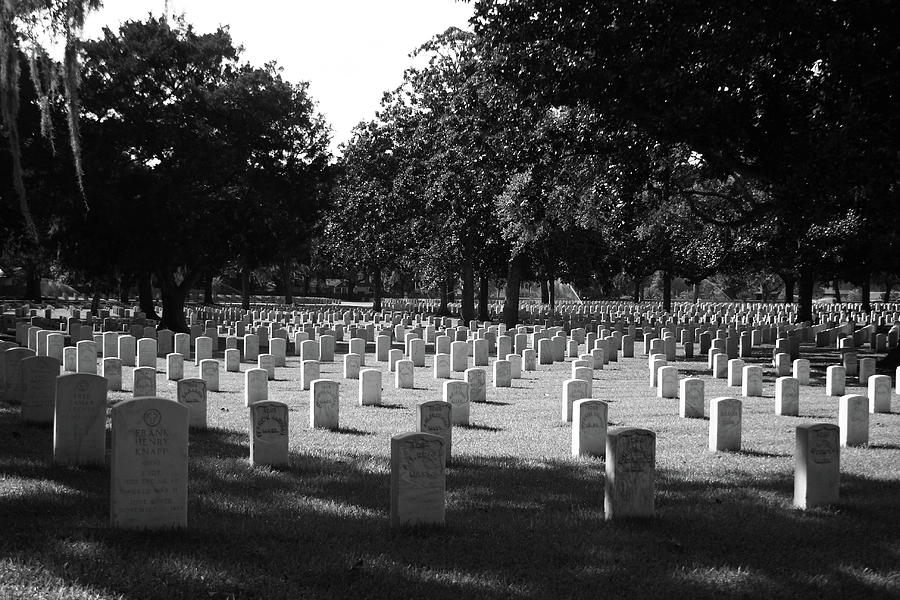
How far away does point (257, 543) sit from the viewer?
6.12m

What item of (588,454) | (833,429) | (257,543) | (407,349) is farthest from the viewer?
(407,349)

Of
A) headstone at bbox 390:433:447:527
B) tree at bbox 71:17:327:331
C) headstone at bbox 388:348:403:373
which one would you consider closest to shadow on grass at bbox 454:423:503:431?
headstone at bbox 390:433:447:527

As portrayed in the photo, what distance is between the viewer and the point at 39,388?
10695 millimetres

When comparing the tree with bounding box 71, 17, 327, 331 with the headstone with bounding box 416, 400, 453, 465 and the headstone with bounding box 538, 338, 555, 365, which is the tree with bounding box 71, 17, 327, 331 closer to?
the headstone with bounding box 538, 338, 555, 365

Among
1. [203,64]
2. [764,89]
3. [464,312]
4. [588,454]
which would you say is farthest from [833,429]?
[464,312]

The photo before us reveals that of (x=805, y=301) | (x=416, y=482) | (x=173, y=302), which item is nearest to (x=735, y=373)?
(x=416, y=482)

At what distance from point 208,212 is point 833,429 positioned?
24454 millimetres

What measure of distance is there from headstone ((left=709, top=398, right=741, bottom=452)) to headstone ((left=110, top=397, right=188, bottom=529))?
22.1ft

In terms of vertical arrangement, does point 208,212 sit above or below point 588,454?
above

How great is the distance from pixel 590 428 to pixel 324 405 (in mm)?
3751

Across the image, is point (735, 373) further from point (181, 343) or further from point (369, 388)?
point (181, 343)

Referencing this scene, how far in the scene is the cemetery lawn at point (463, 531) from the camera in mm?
5430

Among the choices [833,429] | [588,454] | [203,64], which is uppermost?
[203,64]

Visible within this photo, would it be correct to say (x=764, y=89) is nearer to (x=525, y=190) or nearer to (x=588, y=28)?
(x=588, y=28)
